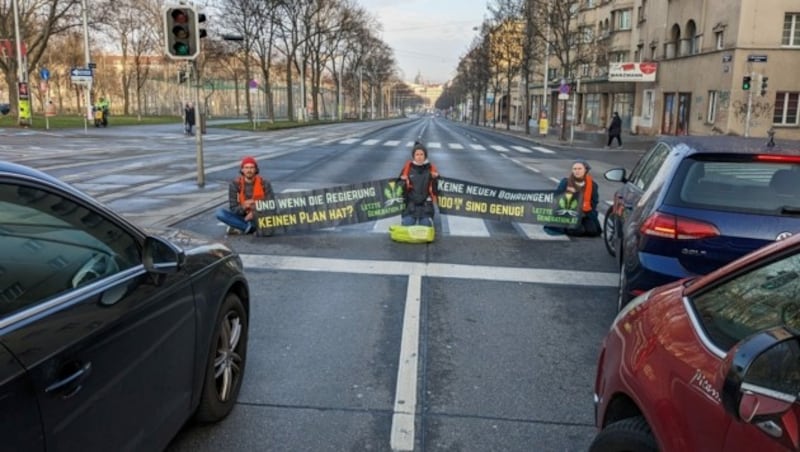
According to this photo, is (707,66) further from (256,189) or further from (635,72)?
(256,189)

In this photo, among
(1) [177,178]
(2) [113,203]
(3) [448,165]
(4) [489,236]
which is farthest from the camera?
(3) [448,165]

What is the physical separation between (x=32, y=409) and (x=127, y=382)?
612 mm

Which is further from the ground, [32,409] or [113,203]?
[32,409]

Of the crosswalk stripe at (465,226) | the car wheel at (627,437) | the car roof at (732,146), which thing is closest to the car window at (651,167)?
the car roof at (732,146)

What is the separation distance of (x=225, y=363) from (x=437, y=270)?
4074 mm

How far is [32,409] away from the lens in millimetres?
2041

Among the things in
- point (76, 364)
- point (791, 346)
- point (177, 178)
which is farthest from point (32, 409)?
point (177, 178)

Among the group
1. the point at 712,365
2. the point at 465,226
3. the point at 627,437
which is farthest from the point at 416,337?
the point at 465,226

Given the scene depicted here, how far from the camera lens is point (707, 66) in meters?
35.7

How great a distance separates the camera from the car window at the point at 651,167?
6.45m

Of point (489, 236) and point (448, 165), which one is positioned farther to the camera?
point (448, 165)

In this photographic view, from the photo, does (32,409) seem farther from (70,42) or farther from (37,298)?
(70,42)

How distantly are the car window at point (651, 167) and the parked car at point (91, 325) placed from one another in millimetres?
4508

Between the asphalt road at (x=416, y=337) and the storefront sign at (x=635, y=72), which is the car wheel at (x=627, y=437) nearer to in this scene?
the asphalt road at (x=416, y=337)
